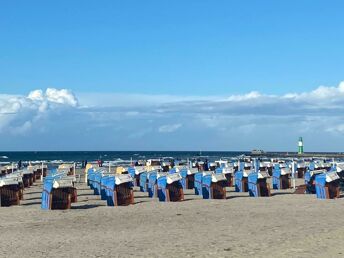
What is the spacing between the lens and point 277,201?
2188 cm

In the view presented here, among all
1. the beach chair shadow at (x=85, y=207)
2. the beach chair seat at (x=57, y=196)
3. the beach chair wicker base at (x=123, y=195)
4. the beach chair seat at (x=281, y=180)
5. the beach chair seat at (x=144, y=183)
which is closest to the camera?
the beach chair seat at (x=57, y=196)

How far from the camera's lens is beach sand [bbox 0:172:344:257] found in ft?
37.6

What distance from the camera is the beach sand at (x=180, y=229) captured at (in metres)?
11.5

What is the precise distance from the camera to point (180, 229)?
47.6ft

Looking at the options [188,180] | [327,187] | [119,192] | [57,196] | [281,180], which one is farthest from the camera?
[188,180]

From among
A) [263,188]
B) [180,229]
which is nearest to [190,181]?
[263,188]

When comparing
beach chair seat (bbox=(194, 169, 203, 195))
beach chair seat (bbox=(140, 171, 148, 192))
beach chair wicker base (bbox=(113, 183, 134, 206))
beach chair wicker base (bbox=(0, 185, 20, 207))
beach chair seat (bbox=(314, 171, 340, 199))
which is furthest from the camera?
beach chair seat (bbox=(140, 171, 148, 192))

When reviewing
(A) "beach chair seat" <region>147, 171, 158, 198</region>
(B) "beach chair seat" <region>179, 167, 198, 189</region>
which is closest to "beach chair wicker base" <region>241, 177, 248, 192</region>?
(B) "beach chair seat" <region>179, 167, 198, 189</region>

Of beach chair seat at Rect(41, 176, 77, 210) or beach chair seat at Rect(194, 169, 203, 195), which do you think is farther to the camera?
beach chair seat at Rect(194, 169, 203, 195)

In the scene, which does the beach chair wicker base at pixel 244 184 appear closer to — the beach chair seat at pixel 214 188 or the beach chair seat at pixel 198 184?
the beach chair seat at pixel 198 184

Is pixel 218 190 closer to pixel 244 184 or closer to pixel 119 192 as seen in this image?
pixel 244 184

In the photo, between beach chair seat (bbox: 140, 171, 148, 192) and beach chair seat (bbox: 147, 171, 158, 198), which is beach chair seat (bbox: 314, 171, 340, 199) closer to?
beach chair seat (bbox: 147, 171, 158, 198)

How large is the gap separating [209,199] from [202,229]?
8509 millimetres

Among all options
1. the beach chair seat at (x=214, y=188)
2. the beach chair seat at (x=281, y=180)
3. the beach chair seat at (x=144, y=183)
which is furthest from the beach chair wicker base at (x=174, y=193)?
the beach chair seat at (x=281, y=180)
